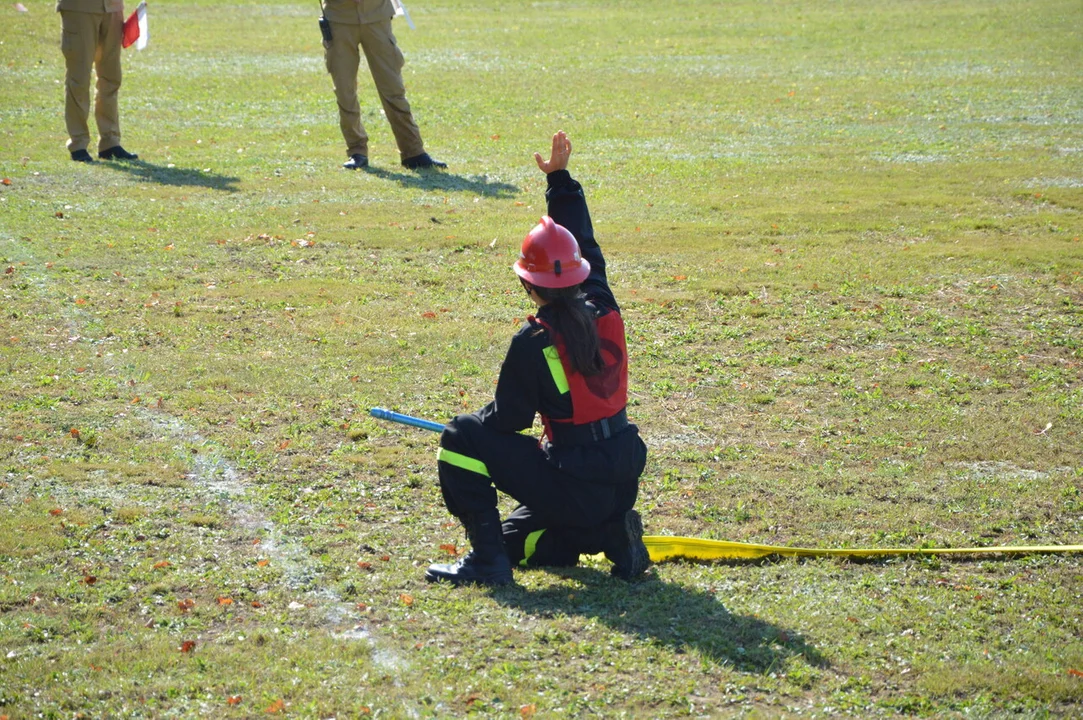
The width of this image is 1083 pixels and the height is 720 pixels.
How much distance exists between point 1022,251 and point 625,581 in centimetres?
671

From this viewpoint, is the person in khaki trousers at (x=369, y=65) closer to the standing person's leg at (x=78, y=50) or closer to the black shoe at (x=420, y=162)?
the black shoe at (x=420, y=162)

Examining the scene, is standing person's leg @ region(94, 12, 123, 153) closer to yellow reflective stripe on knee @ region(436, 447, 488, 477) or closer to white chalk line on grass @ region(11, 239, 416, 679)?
white chalk line on grass @ region(11, 239, 416, 679)

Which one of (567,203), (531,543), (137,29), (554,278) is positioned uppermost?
(137,29)

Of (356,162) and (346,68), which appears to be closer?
(346,68)

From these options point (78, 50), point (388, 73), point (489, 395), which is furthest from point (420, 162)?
point (489, 395)

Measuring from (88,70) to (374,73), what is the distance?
300 centimetres

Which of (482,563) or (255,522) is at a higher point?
(482,563)

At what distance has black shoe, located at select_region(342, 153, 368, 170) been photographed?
521 inches

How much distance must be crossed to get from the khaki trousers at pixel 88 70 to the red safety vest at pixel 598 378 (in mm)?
9676

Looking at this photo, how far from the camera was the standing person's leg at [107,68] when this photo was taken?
12984 millimetres

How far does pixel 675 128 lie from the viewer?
52.1 ft

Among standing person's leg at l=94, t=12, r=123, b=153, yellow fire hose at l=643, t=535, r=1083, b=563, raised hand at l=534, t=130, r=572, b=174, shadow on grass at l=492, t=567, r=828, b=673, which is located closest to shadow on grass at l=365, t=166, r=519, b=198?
standing person's leg at l=94, t=12, r=123, b=153

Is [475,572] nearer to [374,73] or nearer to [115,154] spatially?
[374,73]

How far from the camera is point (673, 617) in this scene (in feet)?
15.3
